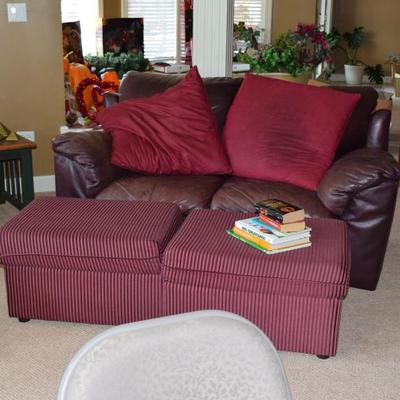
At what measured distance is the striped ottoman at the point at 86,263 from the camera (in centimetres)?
274

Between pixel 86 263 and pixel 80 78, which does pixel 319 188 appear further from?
pixel 80 78

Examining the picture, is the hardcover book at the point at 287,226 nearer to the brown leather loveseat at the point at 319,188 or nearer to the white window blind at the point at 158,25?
the brown leather loveseat at the point at 319,188

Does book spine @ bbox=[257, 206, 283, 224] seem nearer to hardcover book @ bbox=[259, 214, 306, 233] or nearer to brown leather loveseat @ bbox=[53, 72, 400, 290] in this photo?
hardcover book @ bbox=[259, 214, 306, 233]

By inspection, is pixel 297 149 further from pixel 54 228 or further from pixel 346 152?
pixel 54 228

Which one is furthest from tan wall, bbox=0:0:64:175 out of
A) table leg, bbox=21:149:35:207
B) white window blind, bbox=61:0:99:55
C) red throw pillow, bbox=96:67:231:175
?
white window blind, bbox=61:0:99:55

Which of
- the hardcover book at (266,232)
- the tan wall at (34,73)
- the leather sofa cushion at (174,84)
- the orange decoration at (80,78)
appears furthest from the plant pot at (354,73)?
the hardcover book at (266,232)

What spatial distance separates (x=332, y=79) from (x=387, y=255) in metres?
8.02

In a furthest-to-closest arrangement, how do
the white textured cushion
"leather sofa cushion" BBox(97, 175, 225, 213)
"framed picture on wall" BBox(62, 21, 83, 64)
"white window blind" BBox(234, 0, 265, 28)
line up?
"white window blind" BBox(234, 0, 265, 28) → "framed picture on wall" BBox(62, 21, 83, 64) → "leather sofa cushion" BBox(97, 175, 225, 213) → the white textured cushion

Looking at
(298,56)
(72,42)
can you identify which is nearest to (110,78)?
(72,42)

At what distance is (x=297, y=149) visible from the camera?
11.5 ft

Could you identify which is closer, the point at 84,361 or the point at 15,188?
the point at 84,361

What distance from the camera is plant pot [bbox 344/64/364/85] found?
35.8 feet

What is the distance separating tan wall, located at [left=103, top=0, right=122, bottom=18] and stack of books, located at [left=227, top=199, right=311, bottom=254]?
4948 millimetres

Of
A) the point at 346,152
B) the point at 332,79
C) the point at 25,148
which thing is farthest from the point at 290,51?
the point at 332,79
